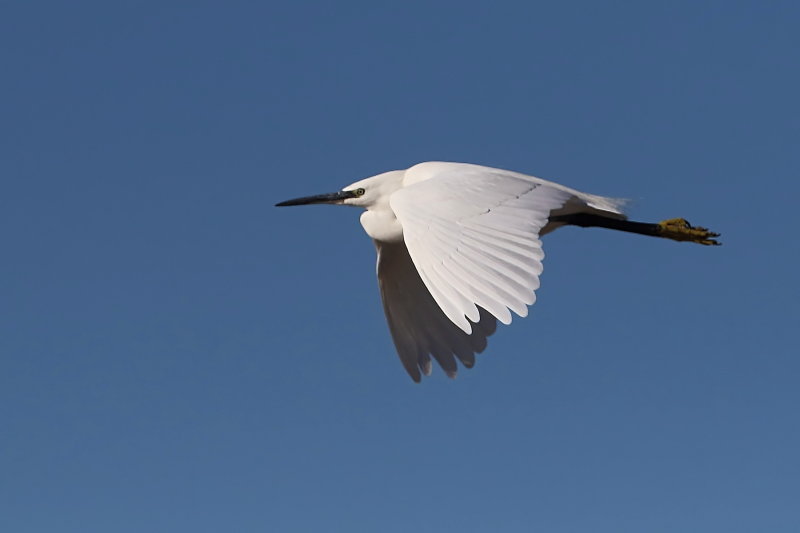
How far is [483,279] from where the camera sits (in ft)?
25.3

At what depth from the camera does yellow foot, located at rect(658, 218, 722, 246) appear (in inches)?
455

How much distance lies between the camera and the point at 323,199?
38.7 ft

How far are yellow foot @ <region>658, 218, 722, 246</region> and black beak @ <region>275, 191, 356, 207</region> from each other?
9.08 ft

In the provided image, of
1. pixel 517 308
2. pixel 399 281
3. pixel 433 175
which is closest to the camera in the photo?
pixel 517 308

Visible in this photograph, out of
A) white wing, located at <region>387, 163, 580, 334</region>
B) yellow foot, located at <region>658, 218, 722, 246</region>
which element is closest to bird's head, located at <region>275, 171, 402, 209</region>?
white wing, located at <region>387, 163, 580, 334</region>

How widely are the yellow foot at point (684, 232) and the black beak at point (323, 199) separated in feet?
9.08

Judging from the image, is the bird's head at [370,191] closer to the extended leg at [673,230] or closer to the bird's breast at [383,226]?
the bird's breast at [383,226]

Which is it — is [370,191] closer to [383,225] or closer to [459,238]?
[383,225]

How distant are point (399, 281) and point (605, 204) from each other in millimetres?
1859

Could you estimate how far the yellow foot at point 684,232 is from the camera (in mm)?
11555

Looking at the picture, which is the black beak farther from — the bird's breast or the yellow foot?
the yellow foot

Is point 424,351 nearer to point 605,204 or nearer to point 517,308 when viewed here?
point 605,204

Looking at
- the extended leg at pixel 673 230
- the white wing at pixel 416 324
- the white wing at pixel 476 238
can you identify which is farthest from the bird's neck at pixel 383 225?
the extended leg at pixel 673 230

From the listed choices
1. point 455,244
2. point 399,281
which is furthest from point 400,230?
point 455,244
